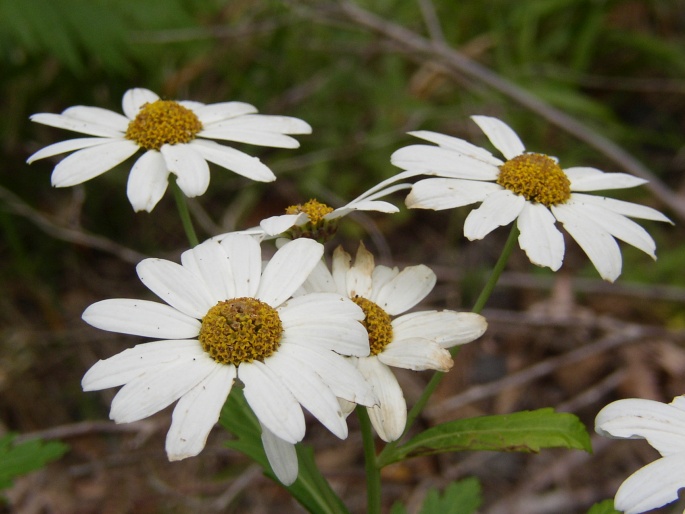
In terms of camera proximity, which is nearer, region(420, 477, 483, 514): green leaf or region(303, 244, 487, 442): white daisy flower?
region(303, 244, 487, 442): white daisy flower

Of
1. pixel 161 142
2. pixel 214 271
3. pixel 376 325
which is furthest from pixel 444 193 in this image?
pixel 161 142

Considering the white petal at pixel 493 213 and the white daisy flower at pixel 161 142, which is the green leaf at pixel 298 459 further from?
the white petal at pixel 493 213

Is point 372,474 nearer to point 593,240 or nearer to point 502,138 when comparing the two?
point 593,240

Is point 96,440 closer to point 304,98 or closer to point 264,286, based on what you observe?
point 304,98

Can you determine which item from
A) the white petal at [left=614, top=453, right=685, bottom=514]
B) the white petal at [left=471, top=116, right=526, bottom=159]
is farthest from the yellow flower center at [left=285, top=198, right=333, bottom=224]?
the white petal at [left=614, top=453, right=685, bottom=514]

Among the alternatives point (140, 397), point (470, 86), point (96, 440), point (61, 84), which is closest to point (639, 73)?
point (470, 86)

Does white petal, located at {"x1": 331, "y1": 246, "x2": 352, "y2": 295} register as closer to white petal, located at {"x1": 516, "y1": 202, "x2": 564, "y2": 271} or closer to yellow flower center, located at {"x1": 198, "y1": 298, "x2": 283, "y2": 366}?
yellow flower center, located at {"x1": 198, "y1": 298, "x2": 283, "y2": 366}
